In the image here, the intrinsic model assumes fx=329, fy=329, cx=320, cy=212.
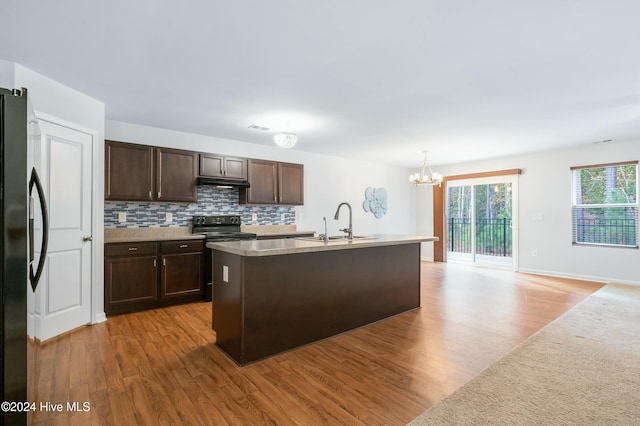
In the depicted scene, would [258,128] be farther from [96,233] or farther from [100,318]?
[100,318]

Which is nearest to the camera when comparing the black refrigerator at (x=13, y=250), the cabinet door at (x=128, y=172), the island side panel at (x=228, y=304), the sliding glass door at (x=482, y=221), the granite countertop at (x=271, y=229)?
the black refrigerator at (x=13, y=250)

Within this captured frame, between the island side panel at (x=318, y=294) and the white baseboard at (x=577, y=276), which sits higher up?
the island side panel at (x=318, y=294)

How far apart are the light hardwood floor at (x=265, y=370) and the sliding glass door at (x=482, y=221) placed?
3334 mm

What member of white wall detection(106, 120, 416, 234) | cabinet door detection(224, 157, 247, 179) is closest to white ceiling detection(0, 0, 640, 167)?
white wall detection(106, 120, 416, 234)

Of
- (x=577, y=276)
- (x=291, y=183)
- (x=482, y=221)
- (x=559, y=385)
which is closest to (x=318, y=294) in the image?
(x=559, y=385)

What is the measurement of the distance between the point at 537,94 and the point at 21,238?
4.24 meters

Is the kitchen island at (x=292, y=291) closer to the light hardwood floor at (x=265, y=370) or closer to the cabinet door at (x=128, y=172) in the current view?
the light hardwood floor at (x=265, y=370)

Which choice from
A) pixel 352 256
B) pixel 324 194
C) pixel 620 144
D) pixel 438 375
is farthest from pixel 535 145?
pixel 438 375

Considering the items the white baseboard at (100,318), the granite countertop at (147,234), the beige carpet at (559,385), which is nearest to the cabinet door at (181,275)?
the granite countertop at (147,234)

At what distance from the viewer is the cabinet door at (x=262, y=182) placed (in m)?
5.21

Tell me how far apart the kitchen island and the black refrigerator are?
121 cm

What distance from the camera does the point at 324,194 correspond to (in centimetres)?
661

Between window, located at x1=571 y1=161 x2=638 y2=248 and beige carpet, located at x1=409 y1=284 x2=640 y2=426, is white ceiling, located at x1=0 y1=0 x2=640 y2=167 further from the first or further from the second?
beige carpet, located at x1=409 y1=284 x2=640 y2=426

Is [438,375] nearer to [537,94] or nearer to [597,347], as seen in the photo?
[597,347]
